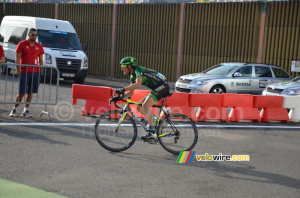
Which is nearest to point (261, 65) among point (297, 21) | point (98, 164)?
point (297, 21)

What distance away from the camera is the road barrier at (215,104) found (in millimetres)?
12242

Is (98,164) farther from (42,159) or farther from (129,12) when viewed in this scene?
(129,12)

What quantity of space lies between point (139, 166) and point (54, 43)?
1457cm

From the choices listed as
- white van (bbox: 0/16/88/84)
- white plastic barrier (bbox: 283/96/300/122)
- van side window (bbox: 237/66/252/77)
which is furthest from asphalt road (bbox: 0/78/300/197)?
white van (bbox: 0/16/88/84)

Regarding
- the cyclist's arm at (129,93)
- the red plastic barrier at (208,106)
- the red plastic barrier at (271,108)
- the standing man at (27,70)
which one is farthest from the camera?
the red plastic barrier at (271,108)

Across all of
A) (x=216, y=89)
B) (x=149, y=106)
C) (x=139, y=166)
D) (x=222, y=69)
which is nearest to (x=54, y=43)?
(x=222, y=69)

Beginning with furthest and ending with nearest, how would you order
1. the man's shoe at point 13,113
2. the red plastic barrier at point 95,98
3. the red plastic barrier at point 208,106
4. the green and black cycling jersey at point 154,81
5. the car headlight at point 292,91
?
the car headlight at point 292,91 → the red plastic barrier at point 208,106 → the red plastic barrier at point 95,98 → the man's shoe at point 13,113 → the green and black cycling jersey at point 154,81

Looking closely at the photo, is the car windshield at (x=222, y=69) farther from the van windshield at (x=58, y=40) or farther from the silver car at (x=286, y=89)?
the van windshield at (x=58, y=40)

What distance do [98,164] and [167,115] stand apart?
1600mm

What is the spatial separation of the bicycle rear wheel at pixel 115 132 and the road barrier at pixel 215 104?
11.6 ft

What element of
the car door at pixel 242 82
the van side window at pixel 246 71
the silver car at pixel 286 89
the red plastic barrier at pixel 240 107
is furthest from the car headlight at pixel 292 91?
the van side window at pixel 246 71

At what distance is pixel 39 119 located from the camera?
446 inches

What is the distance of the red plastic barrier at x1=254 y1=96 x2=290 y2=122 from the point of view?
13008mm

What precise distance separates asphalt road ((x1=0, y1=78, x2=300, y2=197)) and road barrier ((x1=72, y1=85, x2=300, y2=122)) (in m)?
1.58
